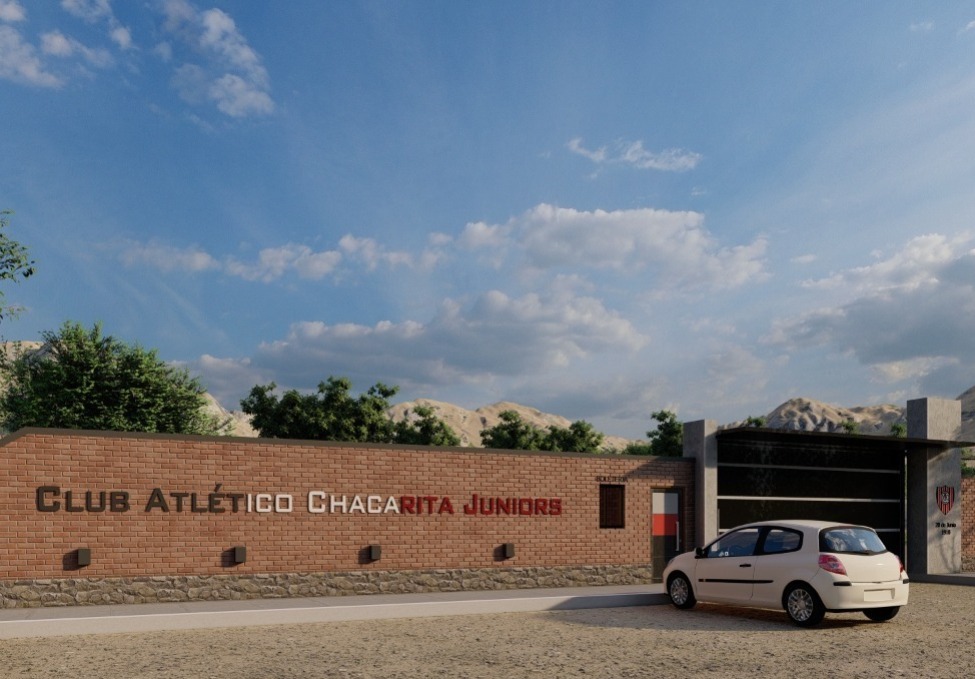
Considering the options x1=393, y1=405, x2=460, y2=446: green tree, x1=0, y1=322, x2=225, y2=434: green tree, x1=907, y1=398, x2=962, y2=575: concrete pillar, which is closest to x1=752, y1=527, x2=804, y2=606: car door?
x1=907, y1=398, x2=962, y2=575: concrete pillar

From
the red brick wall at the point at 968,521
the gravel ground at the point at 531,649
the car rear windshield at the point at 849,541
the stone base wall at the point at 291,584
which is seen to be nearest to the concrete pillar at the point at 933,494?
the red brick wall at the point at 968,521

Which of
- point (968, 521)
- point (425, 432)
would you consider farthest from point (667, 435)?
point (968, 521)

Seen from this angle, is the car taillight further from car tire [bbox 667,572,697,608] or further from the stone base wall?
the stone base wall

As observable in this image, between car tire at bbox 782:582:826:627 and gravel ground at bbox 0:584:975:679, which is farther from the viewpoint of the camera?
car tire at bbox 782:582:826:627

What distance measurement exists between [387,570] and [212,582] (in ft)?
10.6

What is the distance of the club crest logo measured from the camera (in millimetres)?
24844

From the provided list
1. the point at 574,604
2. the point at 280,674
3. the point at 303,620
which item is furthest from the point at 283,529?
the point at 280,674

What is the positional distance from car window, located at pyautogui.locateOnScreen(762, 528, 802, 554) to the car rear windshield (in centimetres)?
40

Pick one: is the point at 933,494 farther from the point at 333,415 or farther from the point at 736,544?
the point at 333,415

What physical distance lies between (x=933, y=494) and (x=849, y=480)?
2729 mm

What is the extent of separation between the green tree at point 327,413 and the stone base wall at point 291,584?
32.1 m

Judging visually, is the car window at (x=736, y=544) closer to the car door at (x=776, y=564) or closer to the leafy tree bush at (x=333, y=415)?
the car door at (x=776, y=564)

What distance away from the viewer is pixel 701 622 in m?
14.5

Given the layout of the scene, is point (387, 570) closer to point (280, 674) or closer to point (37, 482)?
point (37, 482)
